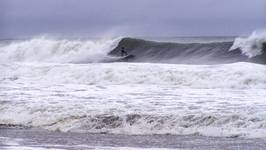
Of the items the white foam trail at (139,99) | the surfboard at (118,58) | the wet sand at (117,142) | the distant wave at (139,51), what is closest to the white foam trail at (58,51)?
the distant wave at (139,51)

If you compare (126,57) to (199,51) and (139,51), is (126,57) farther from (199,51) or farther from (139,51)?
(199,51)

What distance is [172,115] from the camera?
1124 cm

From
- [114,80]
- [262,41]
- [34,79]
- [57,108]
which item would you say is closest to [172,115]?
[57,108]

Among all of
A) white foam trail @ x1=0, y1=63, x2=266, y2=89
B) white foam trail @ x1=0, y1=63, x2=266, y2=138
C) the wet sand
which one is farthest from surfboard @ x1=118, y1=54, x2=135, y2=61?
the wet sand

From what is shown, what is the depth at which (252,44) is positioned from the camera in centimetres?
2580

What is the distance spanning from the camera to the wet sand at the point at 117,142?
9086 millimetres

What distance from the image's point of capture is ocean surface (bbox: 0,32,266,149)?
10.6 m

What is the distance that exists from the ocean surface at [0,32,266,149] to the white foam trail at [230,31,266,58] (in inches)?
2.4

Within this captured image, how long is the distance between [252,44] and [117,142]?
1723 cm

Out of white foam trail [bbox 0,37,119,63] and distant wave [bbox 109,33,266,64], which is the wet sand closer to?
distant wave [bbox 109,33,266,64]

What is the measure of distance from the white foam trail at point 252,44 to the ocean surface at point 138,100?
6 cm

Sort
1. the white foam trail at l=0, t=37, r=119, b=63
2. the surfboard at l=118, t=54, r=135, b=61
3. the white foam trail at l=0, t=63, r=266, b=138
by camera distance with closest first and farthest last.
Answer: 1. the white foam trail at l=0, t=63, r=266, b=138
2. the surfboard at l=118, t=54, r=135, b=61
3. the white foam trail at l=0, t=37, r=119, b=63

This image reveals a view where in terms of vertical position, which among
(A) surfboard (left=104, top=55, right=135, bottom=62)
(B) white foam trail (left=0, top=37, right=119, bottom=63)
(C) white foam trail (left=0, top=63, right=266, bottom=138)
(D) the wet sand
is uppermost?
(B) white foam trail (left=0, top=37, right=119, bottom=63)

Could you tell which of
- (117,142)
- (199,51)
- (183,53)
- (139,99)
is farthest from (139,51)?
(117,142)
